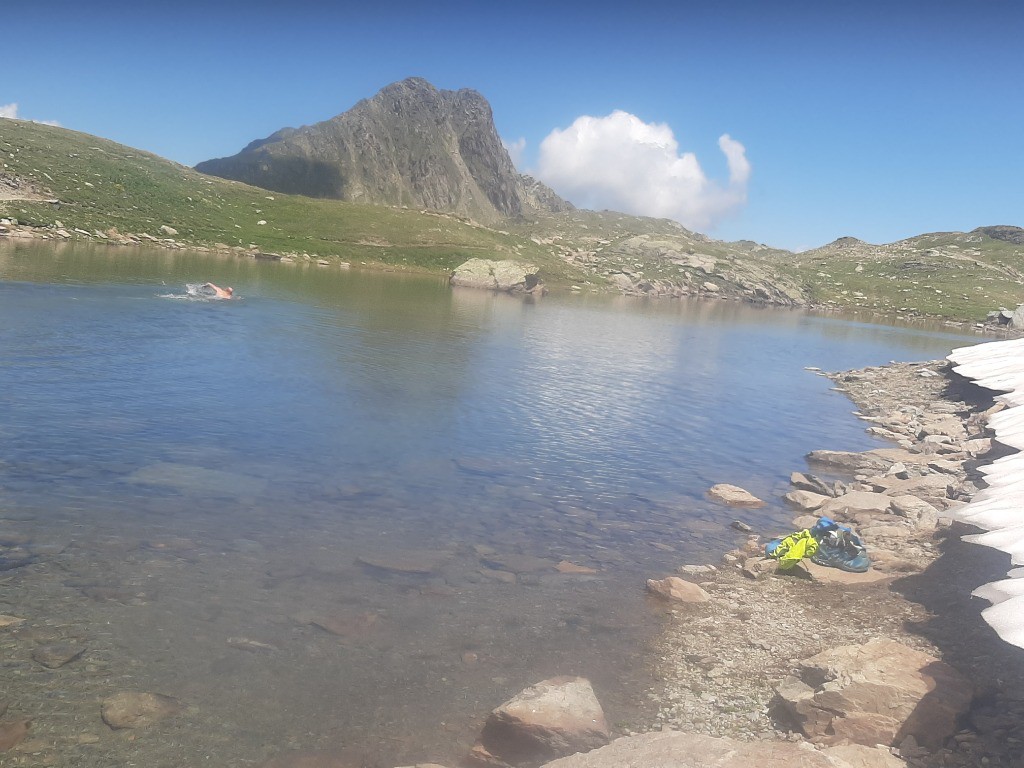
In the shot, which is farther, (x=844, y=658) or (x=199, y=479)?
(x=199, y=479)

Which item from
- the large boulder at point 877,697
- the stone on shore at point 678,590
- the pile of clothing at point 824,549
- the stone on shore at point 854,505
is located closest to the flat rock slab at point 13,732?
the large boulder at point 877,697

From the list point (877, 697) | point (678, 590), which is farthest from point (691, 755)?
point (678, 590)

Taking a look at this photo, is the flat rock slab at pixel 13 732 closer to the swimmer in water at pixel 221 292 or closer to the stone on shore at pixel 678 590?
the stone on shore at pixel 678 590

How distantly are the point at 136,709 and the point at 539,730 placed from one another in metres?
5.42

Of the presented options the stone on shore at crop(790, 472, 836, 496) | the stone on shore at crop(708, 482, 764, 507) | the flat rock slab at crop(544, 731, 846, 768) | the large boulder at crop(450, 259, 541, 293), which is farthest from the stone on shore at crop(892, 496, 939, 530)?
the large boulder at crop(450, 259, 541, 293)

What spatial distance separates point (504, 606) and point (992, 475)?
15.0m

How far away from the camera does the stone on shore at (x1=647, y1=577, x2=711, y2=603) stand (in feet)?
46.1

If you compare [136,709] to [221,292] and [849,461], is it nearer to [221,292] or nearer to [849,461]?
[849,461]

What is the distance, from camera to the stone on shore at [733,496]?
68.9 ft

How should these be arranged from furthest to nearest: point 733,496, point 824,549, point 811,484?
point 811,484, point 733,496, point 824,549

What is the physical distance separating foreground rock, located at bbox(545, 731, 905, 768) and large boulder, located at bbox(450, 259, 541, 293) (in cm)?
10527

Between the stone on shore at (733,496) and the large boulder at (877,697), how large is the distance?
10.3 meters

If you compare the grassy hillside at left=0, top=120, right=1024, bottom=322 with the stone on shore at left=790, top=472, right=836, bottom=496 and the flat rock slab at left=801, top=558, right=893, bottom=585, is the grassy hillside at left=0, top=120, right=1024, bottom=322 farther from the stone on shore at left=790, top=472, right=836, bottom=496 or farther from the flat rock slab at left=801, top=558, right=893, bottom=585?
the flat rock slab at left=801, top=558, right=893, bottom=585

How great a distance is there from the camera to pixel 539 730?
9.06 m
